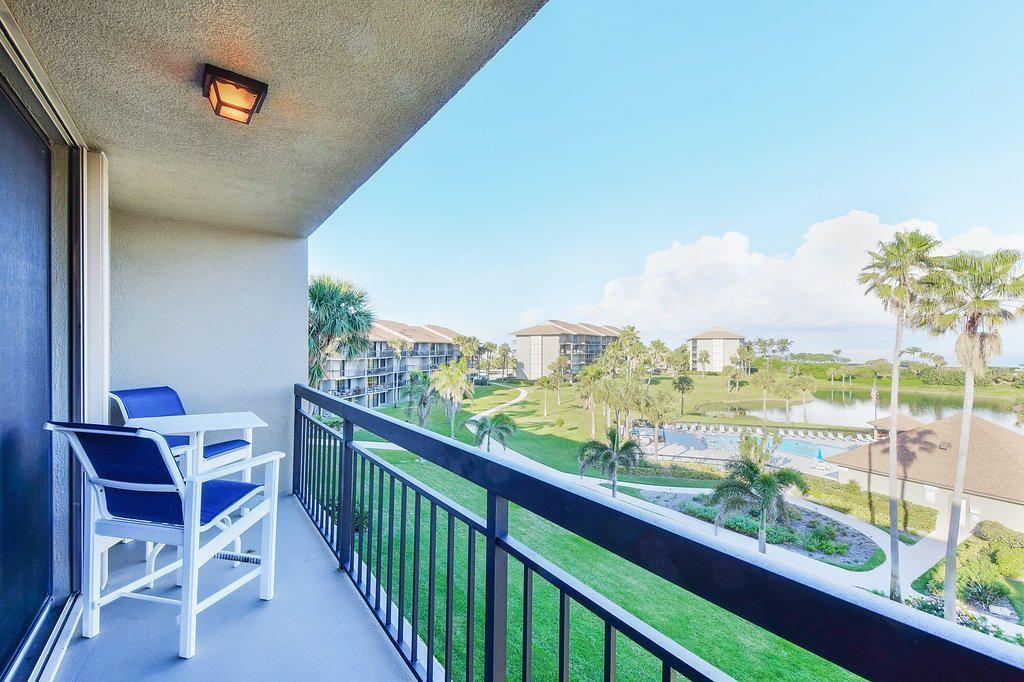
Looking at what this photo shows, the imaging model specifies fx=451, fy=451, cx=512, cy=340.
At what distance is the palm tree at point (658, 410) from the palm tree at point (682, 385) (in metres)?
0.95

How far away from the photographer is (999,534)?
35.2 ft

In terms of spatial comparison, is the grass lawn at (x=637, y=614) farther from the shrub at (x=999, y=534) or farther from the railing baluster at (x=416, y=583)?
the railing baluster at (x=416, y=583)

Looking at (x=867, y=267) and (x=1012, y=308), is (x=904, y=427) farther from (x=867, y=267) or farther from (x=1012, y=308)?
(x=1012, y=308)

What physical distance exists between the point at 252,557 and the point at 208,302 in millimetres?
2175

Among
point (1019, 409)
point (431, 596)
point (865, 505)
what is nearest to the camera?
point (431, 596)

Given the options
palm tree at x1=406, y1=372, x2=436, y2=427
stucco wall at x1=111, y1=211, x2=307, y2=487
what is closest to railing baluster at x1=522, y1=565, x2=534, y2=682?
stucco wall at x1=111, y1=211, x2=307, y2=487

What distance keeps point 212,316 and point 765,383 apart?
Result: 1929 cm

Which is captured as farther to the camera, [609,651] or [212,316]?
[212,316]

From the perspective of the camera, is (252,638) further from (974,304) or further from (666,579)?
(974,304)

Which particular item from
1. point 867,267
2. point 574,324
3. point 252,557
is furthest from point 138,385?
point 574,324

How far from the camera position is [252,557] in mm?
2160

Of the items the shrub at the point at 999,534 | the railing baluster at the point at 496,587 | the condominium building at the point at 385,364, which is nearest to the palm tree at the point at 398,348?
the condominium building at the point at 385,364

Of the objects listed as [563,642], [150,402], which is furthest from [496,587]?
[150,402]

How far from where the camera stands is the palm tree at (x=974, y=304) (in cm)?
743
